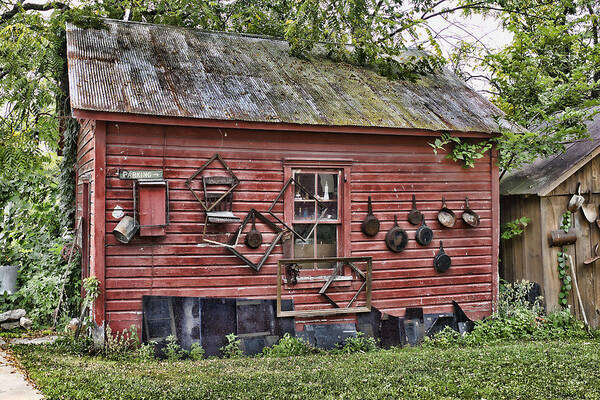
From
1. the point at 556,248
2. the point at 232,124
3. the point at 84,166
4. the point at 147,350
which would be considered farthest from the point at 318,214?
the point at 556,248

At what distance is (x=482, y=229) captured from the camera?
8906 millimetres

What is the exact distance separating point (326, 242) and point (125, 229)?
115 inches

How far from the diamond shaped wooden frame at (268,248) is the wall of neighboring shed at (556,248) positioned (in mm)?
4718

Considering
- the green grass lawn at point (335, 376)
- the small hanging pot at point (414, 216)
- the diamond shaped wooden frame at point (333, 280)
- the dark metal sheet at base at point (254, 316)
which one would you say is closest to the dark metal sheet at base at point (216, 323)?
the dark metal sheet at base at point (254, 316)

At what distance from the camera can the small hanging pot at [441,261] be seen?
27.9ft

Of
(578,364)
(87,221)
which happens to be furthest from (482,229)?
(87,221)

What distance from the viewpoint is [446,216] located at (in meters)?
8.56

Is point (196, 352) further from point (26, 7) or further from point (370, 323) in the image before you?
point (26, 7)

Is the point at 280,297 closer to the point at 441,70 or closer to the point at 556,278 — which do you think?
the point at 556,278

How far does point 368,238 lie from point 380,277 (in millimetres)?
642

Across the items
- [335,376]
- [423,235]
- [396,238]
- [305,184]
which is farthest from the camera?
[423,235]

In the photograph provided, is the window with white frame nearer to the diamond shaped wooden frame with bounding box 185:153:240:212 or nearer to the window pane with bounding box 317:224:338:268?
the window pane with bounding box 317:224:338:268

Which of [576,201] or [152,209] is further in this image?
[576,201]

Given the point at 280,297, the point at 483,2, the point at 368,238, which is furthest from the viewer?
the point at 483,2
